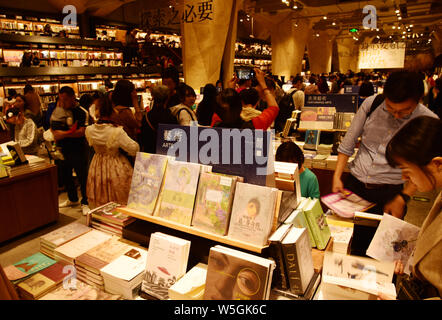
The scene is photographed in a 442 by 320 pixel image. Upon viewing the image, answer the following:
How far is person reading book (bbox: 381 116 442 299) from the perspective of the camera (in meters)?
1.16

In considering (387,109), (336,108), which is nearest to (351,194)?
(387,109)

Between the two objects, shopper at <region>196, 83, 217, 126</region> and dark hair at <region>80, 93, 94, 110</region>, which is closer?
shopper at <region>196, 83, 217, 126</region>

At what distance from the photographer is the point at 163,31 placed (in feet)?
52.2

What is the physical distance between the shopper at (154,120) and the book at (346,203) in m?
1.87

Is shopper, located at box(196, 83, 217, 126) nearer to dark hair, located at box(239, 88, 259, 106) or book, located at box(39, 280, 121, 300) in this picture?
dark hair, located at box(239, 88, 259, 106)

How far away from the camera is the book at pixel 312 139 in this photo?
4.38m

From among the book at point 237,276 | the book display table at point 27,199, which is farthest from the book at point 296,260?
the book display table at point 27,199

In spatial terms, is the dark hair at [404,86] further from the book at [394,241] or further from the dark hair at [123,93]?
the dark hair at [123,93]

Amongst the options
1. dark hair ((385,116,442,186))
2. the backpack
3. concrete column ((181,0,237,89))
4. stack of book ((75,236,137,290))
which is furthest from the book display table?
→ concrete column ((181,0,237,89))

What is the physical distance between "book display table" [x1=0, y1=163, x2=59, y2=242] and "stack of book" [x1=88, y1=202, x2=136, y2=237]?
1812 millimetres

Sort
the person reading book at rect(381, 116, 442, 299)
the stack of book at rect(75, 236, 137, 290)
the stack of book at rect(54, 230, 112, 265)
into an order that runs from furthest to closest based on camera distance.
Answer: the stack of book at rect(54, 230, 112, 265) → the stack of book at rect(75, 236, 137, 290) → the person reading book at rect(381, 116, 442, 299)

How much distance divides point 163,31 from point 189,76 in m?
8.12

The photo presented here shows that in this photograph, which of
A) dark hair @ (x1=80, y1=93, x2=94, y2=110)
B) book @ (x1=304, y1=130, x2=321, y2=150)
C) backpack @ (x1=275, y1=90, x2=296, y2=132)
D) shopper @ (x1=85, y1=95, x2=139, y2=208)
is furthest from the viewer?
backpack @ (x1=275, y1=90, x2=296, y2=132)
